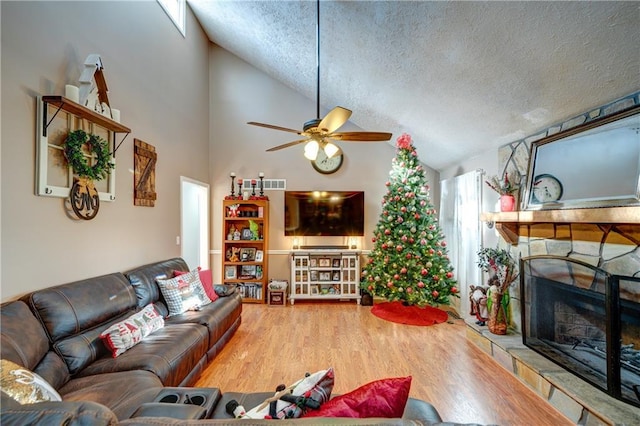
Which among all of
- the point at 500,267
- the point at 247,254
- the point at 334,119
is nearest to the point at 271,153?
the point at 247,254

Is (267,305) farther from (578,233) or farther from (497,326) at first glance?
(578,233)

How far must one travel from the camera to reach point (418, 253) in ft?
13.7

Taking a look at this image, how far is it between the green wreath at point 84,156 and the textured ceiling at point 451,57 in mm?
2462

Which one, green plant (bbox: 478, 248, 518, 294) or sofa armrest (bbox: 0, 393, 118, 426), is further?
green plant (bbox: 478, 248, 518, 294)

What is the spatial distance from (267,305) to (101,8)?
13.8 feet

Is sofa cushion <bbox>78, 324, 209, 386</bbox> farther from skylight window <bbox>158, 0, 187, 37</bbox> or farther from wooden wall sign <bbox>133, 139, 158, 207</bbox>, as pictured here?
skylight window <bbox>158, 0, 187, 37</bbox>

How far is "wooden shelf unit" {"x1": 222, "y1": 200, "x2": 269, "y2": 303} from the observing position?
487 centimetres

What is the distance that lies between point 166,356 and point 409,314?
330 cm

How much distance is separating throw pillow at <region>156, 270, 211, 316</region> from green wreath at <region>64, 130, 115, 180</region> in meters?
1.21

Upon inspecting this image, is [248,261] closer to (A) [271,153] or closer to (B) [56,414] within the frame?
(A) [271,153]

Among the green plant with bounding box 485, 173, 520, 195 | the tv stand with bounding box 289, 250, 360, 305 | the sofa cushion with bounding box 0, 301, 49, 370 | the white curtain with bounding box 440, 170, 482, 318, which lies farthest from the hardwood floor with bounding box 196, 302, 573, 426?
the green plant with bounding box 485, 173, 520, 195

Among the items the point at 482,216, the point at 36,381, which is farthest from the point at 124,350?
the point at 482,216

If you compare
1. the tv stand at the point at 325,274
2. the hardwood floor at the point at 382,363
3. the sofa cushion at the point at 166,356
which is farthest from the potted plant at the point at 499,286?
the sofa cushion at the point at 166,356

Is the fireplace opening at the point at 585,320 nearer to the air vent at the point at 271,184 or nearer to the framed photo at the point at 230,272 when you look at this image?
the air vent at the point at 271,184
